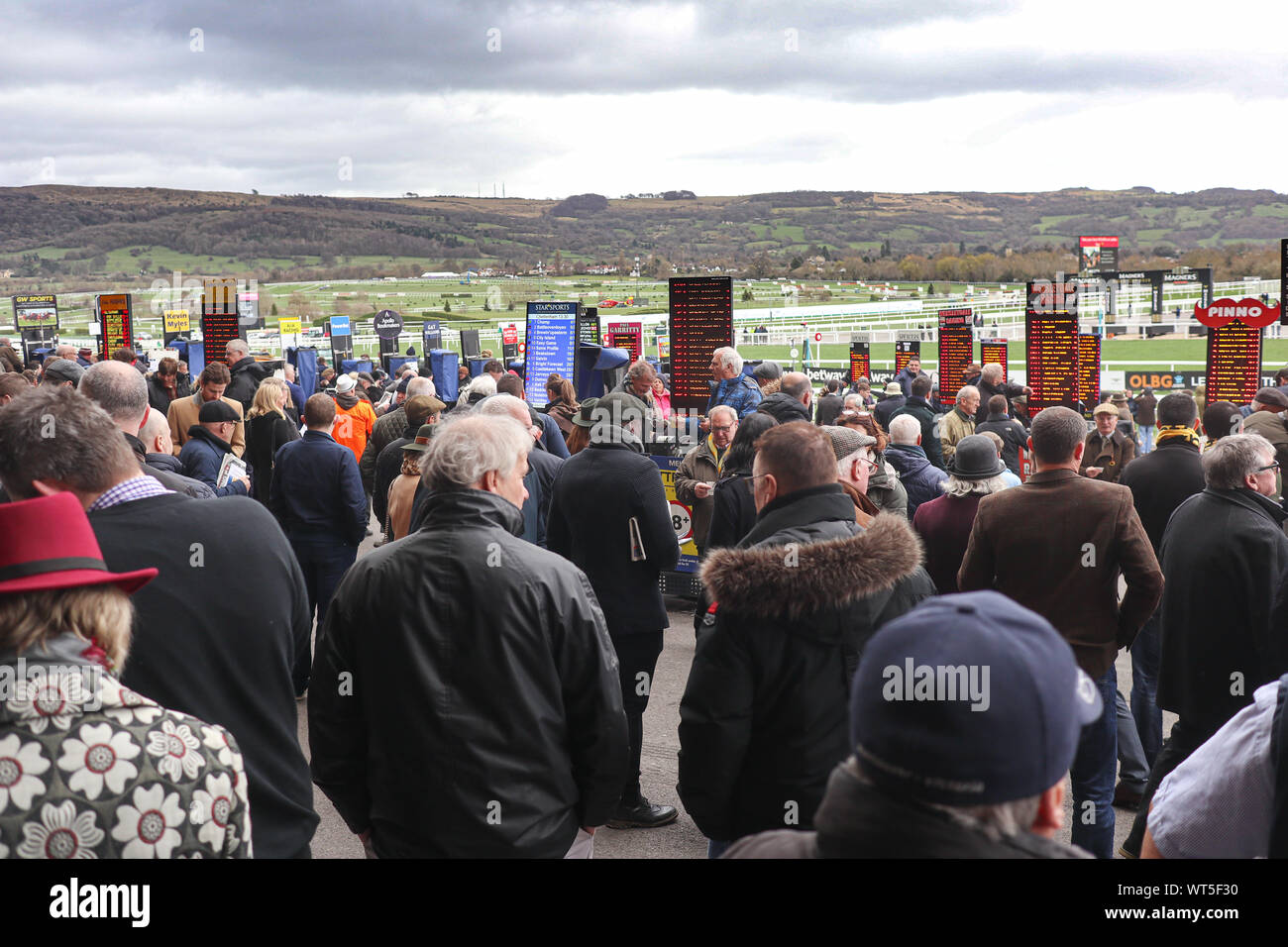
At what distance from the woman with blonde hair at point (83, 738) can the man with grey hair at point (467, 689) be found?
35.1 inches

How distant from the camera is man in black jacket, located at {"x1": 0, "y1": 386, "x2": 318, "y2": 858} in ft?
8.45

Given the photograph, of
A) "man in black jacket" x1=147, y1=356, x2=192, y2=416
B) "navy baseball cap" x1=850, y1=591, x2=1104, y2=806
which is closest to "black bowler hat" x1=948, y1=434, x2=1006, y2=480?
"navy baseball cap" x1=850, y1=591, x2=1104, y2=806

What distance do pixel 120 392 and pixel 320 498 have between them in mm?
2672

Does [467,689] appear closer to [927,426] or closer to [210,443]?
[210,443]

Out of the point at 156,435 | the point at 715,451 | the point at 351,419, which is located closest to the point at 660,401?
the point at 715,451

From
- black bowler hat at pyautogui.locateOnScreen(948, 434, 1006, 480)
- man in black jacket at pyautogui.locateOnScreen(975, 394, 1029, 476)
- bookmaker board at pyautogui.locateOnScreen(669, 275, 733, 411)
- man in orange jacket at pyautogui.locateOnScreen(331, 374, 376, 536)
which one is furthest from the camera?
man in orange jacket at pyautogui.locateOnScreen(331, 374, 376, 536)

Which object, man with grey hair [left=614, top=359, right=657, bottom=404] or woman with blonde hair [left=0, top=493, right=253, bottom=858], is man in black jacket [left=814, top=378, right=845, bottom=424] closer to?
man with grey hair [left=614, top=359, right=657, bottom=404]

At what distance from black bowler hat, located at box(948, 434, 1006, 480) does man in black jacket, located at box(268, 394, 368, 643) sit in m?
3.56

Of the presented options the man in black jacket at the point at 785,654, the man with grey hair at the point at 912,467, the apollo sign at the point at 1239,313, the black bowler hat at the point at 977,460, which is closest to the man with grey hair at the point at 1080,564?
the black bowler hat at the point at 977,460

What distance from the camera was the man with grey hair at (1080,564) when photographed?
427 cm

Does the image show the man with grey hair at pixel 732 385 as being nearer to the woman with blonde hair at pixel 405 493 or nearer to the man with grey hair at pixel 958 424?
the man with grey hair at pixel 958 424

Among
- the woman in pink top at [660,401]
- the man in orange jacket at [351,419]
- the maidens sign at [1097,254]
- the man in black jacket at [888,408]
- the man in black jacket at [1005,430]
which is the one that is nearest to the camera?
the woman in pink top at [660,401]
